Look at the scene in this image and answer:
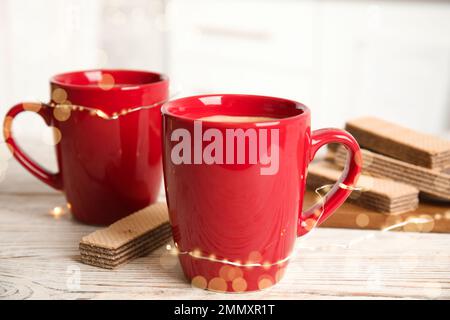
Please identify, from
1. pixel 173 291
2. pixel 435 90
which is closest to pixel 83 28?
pixel 435 90

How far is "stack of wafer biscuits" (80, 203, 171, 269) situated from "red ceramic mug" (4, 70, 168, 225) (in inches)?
1.9

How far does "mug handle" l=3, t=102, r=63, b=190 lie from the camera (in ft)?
2.44

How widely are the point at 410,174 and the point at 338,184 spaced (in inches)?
7.4

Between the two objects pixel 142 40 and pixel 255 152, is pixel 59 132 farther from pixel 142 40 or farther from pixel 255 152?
pixel 142 40

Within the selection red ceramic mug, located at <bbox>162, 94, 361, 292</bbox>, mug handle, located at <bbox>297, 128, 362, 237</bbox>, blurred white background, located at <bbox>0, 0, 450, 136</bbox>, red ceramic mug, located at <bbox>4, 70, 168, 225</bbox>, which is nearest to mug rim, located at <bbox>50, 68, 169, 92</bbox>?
red ceramic mug, located at <bbox>4, 70, 168, 225</bbox>

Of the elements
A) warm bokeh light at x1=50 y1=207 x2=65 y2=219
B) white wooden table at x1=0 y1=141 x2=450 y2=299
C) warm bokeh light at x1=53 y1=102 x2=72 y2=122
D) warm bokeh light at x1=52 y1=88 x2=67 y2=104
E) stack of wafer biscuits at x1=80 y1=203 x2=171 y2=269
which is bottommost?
white wooden table at x1=0 y1=141 x2=450 y2=299

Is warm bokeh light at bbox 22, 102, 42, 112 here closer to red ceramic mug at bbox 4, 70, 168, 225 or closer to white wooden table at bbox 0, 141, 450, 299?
red ceramic mug at bbox 4, 70, 168, 225

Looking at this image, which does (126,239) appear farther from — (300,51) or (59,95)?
(300,51)

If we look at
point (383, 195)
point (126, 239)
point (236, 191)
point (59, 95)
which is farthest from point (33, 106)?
point (383, 195)

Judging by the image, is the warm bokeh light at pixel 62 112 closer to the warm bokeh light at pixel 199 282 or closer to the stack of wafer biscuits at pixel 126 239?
the stack of wafer biscuits at pixel 126 239

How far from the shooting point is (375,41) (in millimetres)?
2486

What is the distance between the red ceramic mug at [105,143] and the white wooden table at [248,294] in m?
0.04

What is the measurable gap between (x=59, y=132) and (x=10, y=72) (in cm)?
193
